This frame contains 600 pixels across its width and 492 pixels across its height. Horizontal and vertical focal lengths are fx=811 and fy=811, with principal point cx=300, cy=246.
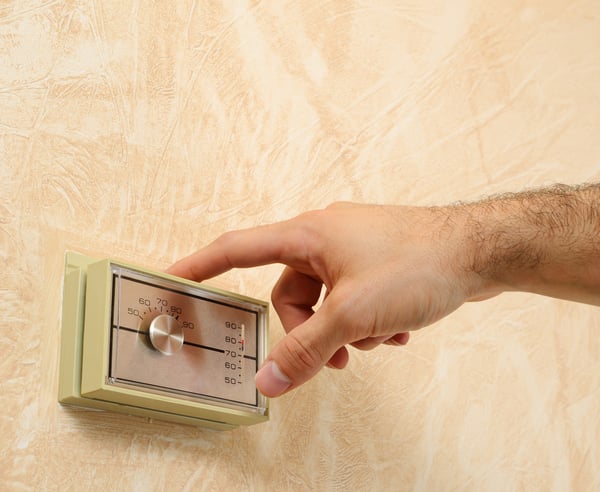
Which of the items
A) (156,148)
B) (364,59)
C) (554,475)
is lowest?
(554,475)

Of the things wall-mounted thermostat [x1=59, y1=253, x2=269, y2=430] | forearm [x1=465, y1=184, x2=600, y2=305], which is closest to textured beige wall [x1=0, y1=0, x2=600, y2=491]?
wall-mounted thermostat [x1=59, y1=253, x2=269, y2=430]

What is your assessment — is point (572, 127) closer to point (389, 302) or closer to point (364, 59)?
point (364, 59)

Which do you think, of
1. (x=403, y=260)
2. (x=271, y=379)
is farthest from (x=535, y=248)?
(x=271, y=379)

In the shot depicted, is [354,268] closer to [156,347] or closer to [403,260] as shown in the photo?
[403,260]

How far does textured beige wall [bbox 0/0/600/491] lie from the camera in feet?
1.89

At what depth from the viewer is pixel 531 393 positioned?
2.79 feet

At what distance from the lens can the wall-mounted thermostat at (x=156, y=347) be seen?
1.75ft

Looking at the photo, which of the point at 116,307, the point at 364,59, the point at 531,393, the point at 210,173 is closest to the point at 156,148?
the point at 210,173

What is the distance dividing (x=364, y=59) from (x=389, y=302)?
13.7 inches

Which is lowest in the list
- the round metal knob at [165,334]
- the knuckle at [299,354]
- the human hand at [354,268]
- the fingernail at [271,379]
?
the fingernail at [271,379]

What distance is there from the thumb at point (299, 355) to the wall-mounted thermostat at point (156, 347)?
4 centimetres

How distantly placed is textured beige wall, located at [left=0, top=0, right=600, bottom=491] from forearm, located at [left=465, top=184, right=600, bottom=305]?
0.19 meters

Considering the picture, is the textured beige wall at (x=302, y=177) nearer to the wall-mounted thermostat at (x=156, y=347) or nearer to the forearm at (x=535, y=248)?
the wall-mounted thermostat at (x=156, y=347)

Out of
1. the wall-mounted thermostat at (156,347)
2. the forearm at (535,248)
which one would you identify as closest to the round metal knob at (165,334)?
the wall-mounted thermostat at (156,347)
